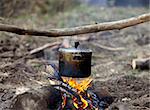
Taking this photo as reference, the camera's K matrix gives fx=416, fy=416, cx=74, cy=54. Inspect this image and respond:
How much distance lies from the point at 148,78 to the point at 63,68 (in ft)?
7.77

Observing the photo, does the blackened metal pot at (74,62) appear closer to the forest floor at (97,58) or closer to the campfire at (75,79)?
the campfire at (75,79)

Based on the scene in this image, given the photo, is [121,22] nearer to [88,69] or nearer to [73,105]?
[88,69]

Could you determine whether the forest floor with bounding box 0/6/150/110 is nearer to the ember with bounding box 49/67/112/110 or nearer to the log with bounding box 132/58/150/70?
the log with bounding box 132/58/150/70

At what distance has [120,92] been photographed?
5.22m

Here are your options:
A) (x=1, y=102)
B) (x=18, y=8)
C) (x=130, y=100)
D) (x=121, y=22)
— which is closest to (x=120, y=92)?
(x=130, y=100)

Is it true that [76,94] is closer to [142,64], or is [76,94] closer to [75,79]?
[75,79]

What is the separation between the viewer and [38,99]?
13.2 feet

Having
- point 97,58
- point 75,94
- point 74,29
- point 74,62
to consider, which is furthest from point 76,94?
point 97,58

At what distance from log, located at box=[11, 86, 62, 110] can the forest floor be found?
0.13 meters

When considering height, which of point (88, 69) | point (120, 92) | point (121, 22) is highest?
point (121, 22)

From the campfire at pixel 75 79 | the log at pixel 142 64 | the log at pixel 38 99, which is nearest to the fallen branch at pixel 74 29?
the campfire at pixel 75 79

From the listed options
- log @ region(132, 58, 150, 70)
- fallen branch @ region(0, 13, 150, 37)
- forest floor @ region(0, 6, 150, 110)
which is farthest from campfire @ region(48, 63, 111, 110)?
log @ region(132, 58, 150, 70)

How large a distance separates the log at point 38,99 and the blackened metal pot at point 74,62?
0.86ft

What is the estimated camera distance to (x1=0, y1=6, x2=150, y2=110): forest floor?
497cm
